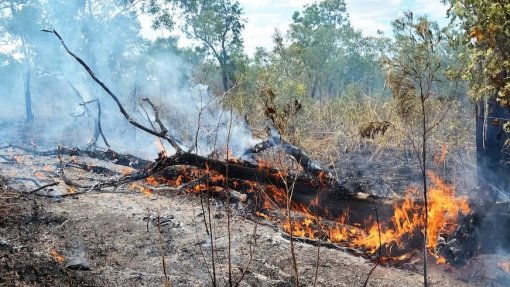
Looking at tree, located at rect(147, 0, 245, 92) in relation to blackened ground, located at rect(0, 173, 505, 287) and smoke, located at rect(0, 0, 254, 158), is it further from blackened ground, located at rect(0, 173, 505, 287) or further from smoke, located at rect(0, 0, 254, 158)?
blackened ground, located at rect(0, 173, 505, 287)

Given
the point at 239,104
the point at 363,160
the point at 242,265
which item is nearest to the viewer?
the point at 242,265

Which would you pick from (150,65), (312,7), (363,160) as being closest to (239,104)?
(363,160)

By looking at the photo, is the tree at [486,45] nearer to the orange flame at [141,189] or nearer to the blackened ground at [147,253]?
the blackened ground at [147,253]

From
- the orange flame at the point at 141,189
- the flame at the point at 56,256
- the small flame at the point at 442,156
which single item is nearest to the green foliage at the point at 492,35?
the flame at the point at 56,256

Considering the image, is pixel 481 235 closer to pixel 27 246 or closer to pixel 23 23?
pixel 27 246

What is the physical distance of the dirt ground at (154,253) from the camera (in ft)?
12.3

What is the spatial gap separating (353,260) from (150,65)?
17.4 metres

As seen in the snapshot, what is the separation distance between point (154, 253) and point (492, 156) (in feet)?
17.5

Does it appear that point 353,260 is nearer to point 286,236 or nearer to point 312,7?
point 286,236

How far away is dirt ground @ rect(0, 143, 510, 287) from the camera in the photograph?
376cm

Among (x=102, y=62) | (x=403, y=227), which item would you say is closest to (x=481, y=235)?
(x=403, y=227)

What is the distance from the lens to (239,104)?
1177 cm

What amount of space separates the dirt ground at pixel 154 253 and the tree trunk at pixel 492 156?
222 centimetres

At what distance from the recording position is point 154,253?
4430mm
